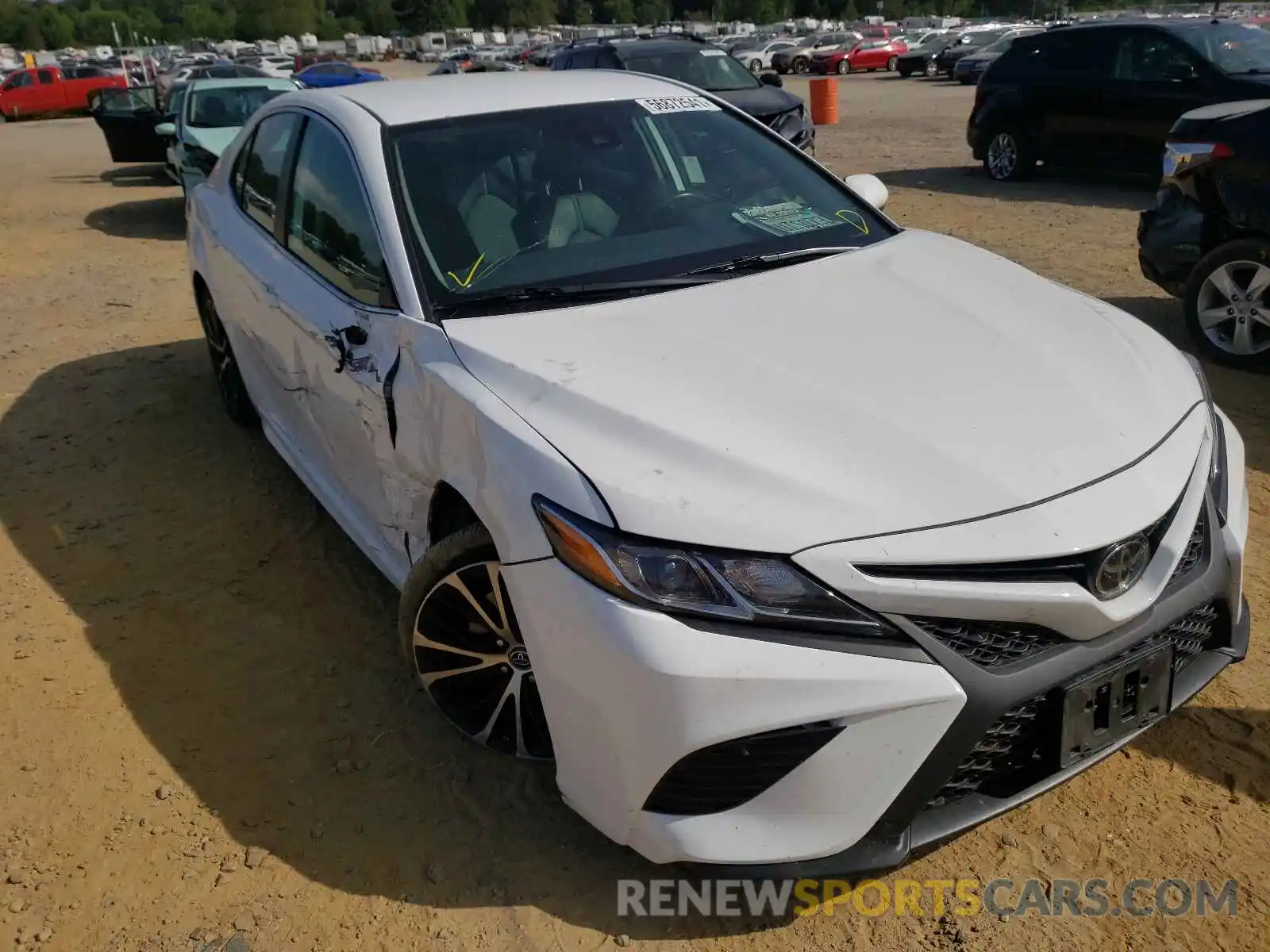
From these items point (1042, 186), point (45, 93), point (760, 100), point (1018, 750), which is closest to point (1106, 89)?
point (1042, 186)

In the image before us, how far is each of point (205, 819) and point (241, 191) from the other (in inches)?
107

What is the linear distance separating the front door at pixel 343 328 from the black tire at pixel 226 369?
A: 138cm

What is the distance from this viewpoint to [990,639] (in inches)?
82.0

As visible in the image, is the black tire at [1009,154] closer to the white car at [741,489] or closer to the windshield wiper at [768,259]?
the white car at [741,489]

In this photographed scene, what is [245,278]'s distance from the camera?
13.6 ft

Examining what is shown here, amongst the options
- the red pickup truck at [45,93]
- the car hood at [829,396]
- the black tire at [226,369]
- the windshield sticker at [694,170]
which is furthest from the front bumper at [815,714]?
the red pickup truck at [45,93]

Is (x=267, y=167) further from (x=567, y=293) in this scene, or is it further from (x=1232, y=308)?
(x=1232, y=308)

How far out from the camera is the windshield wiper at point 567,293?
9.36 feet

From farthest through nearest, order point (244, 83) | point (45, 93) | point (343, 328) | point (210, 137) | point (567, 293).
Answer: point (45, 93)
point (244, 83)
point (210, 137)
point (343, 328)
point (567, 293)

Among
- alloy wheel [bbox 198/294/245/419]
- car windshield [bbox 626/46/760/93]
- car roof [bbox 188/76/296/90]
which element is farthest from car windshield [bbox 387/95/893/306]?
car roof [bbox 188/76/296/90]

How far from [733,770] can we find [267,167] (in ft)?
10.4

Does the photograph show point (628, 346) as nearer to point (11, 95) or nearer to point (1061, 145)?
point (1061, 145)

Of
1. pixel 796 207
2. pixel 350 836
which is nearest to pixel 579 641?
pixel 350 836

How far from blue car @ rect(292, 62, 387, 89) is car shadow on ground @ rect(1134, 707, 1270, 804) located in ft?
54.2
